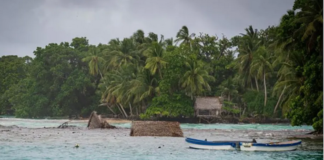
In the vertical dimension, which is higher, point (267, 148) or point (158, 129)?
point (158, 129)

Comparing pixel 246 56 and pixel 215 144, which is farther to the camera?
pixel 246 56

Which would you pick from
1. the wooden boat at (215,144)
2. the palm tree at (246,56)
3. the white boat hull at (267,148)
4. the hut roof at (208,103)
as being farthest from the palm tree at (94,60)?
the white boat hull at (267,148)

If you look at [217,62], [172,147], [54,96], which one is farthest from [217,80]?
[172,147]

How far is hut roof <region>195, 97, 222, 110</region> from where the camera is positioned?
72.4 meters

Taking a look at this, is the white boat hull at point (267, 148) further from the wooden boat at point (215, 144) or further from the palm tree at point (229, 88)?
the palm tree at point (229, 88)

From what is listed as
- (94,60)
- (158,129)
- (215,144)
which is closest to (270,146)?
(215,144)

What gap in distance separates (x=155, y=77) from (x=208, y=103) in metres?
9.51

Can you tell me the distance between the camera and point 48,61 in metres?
93.5

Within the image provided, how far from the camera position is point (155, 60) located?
7325 centimetres

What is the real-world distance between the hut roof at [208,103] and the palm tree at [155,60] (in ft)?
23.9

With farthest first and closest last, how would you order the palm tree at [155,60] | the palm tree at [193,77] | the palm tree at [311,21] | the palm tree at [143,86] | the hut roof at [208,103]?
1. the palm tree at [143,86]
2. the palm tree at [155,60]
3. the hut roof at [208,103]
4. the palm tree at [193,77]
5. the palm tree at [311,21]

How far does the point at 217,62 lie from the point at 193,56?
10.6 metres

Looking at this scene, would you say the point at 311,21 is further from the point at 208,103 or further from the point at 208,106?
the point at 208,103

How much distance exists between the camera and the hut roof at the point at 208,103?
72375 mm
